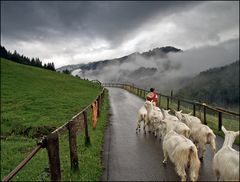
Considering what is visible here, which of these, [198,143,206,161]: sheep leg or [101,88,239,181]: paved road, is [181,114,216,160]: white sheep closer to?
[198,143,206,161]: sheep leg

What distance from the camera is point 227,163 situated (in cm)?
609

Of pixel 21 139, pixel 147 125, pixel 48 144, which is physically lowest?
pixel 21 139

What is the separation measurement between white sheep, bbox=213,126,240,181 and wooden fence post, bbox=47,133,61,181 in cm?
343

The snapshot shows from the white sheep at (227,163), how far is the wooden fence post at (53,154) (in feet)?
11.3

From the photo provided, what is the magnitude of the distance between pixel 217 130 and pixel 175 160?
843cm

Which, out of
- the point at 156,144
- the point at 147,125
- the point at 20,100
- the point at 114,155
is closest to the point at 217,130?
the point at 147,125

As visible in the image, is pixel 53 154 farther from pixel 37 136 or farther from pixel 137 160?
pixel 37 136

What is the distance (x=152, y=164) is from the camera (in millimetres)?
9297

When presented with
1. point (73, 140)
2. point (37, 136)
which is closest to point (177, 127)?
point (73, 140)

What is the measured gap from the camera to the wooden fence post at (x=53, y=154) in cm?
632

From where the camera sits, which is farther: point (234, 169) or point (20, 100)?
point (20, 100)

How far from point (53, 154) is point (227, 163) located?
359 cm

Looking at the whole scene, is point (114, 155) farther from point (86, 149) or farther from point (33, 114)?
point (33, 114)

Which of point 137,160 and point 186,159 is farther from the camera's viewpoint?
point 137,160
